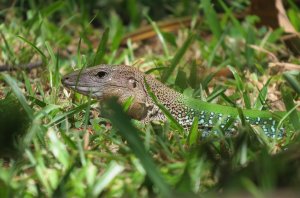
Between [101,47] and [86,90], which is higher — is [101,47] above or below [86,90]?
above

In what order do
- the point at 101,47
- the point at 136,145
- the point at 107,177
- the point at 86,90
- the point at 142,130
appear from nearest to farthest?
the point at 136,145, the point at 107,177, the point at 142,130, the point at 86,90, the point at 101,47

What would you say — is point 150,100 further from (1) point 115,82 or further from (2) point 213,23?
(2) point 213,23

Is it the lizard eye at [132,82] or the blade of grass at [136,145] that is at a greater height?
the blade of grass at [136,145]

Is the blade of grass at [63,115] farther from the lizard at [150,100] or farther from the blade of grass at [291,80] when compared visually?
the blade of grass at [291,80]

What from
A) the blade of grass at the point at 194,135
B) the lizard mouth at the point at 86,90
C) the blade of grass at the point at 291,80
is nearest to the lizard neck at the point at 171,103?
the lizard mouth at the point at 86,90

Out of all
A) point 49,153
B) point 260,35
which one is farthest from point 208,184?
point 260,35

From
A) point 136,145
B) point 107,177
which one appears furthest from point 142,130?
point 136,145

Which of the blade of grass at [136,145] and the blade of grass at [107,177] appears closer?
the blade of grass at [136,145]
